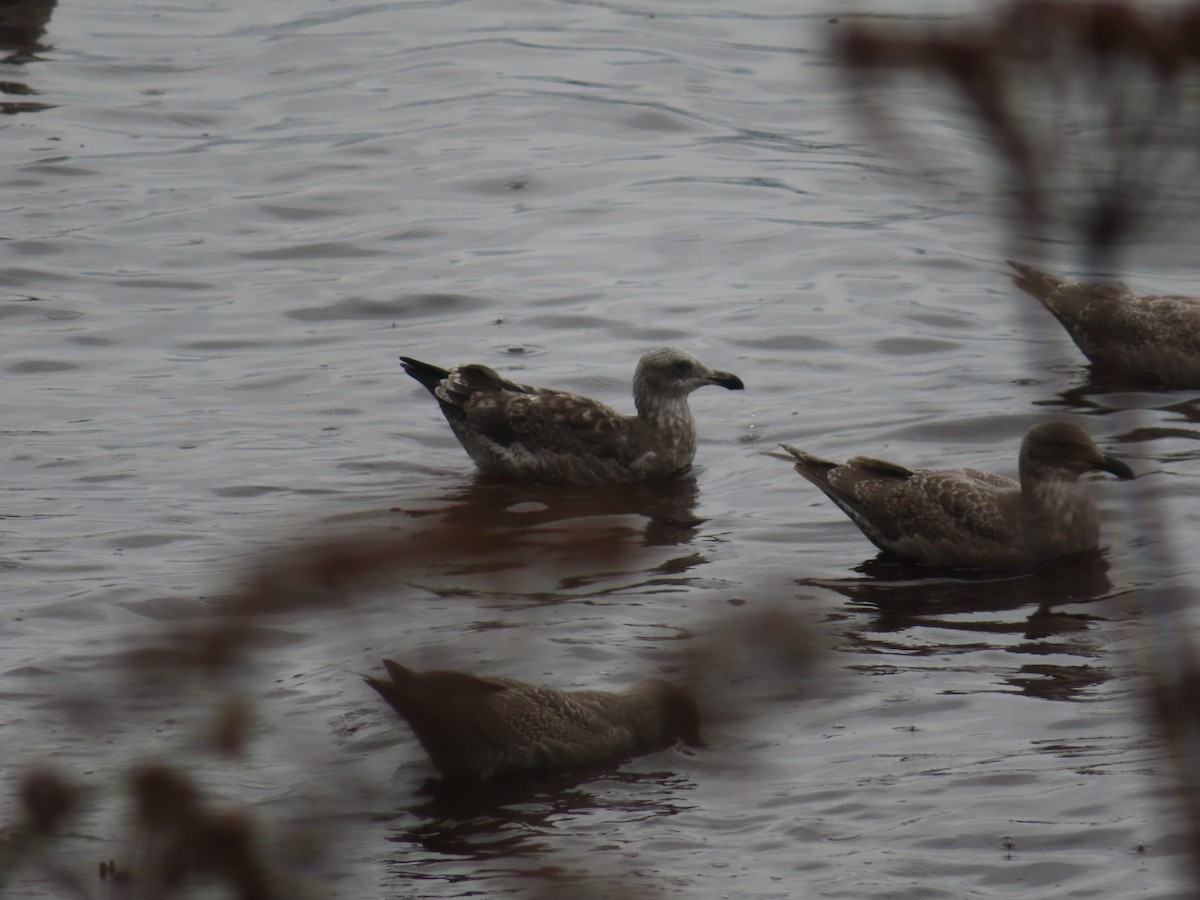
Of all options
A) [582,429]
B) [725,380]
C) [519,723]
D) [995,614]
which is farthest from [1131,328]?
[519,723]

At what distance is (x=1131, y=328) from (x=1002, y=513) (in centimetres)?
339

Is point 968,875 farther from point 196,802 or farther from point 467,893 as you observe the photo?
point 196,802

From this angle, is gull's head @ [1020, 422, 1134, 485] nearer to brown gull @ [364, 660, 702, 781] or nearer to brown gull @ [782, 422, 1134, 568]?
brown gull @ [782, 422, 1134, 568]

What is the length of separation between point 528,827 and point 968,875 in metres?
1.47

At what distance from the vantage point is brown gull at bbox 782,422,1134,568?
28.8 feet

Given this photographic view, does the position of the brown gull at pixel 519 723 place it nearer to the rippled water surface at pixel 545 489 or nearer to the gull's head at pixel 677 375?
the rippled water surface at pixel 545 489

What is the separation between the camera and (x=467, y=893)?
18.3ft

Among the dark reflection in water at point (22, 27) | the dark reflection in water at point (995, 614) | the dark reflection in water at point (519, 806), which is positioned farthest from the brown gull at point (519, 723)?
the dark reflection in water at point (22, 27)

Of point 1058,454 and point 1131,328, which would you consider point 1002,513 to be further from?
point 1131,328

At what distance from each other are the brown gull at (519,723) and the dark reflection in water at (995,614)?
4.98 feet

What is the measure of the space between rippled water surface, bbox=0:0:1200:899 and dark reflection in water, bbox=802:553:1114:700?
0.11ft

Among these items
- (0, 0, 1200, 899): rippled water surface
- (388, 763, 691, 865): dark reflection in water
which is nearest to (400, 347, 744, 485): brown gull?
(0, 0, 1200, 899): rippled water surface

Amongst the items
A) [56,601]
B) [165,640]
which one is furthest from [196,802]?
[56,601]

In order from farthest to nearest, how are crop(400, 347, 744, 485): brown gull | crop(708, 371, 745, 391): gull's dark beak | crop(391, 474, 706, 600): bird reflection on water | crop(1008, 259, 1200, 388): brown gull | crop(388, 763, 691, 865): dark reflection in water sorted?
crop(1008, 259, 1200, 388): brown gull, crop(708, 371, 745, 391): gull's dark beak, crop(400, 347, 744, 485): brown gull, crop(391, 474, 706, 600): bird reflection on water, crop(388, 763, 691, 865): dark reflection in water
